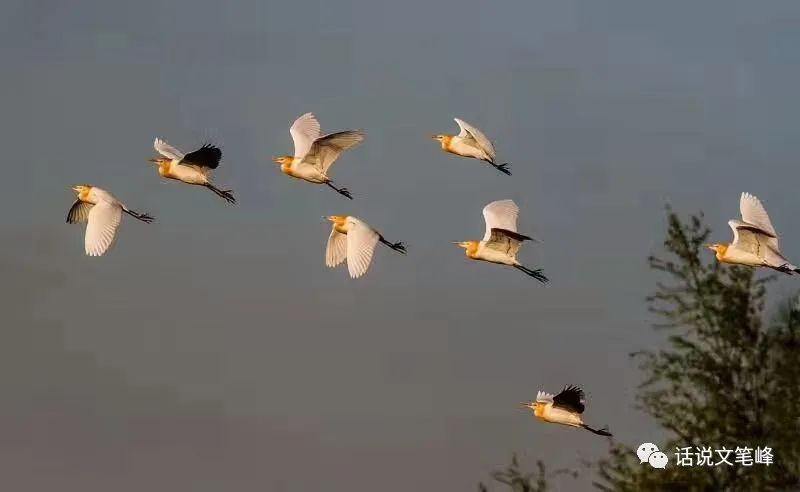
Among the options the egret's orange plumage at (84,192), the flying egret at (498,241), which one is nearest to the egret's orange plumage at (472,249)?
the flying egret at (498,241)

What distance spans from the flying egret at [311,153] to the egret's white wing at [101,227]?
2.58 metres

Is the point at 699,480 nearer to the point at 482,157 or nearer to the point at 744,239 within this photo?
the point at 744,239

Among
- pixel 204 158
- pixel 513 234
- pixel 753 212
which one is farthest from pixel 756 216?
→ pixel 204 158

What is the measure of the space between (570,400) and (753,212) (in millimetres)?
3711

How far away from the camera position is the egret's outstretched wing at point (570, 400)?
58.6 feet

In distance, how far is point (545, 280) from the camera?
2003 cm

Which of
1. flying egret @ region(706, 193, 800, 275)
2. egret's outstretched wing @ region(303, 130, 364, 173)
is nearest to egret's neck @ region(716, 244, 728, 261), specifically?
flying egret @ region(706, 193, 800, 275)

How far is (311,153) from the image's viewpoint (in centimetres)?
1908

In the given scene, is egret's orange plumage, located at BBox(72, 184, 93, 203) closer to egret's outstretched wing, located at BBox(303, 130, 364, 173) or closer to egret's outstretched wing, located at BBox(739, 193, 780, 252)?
egret's outstretched wing, located at BBox(303, 130, 364, 173)

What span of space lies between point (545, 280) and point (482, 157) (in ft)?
7.20

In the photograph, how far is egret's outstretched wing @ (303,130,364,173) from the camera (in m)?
18.2

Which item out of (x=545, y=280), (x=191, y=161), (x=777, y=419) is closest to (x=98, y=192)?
(x=191, y=161)

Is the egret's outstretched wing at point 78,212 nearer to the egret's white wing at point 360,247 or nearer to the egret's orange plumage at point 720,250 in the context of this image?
the egret's white wing at point 360,247

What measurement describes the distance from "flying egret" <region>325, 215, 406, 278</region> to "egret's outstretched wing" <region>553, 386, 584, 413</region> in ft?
10.6
